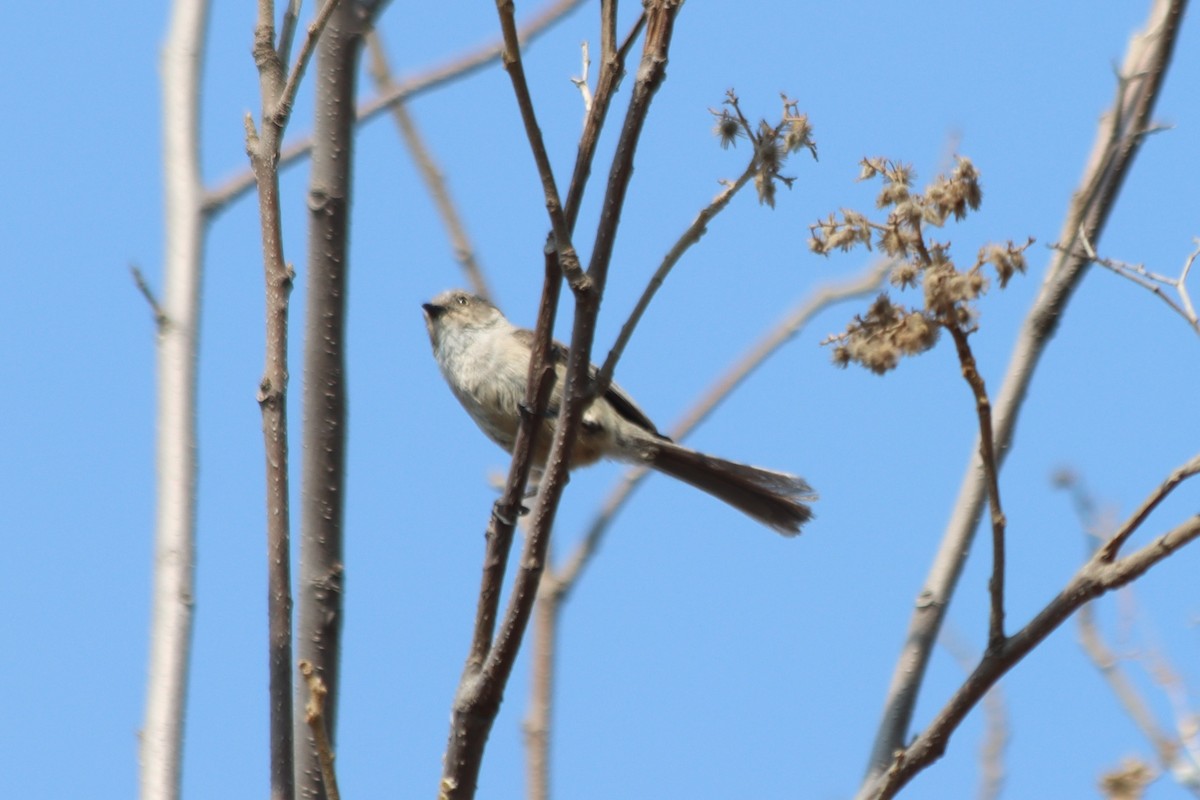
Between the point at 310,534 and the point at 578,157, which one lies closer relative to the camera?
the point at 578,157

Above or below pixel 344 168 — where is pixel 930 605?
below

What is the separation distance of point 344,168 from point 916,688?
142 cm

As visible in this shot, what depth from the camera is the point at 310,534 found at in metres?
2.53

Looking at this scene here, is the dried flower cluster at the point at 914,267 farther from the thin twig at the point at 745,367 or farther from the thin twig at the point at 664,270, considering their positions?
the thin twig at the point at 745,367

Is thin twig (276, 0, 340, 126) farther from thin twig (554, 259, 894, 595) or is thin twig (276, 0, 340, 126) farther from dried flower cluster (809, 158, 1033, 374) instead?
thin twig (554, 259, 894, 595)

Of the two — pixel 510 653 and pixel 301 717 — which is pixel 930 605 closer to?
pixel 510 653

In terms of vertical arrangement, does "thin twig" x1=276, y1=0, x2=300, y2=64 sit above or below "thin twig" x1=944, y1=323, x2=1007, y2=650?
above

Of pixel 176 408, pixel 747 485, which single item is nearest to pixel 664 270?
pixel 176 408

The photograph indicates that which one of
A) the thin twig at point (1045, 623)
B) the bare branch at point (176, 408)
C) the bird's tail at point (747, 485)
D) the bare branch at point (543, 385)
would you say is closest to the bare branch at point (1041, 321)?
A: the thin twig at point (1045, 623)

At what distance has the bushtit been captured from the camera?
16.8ft

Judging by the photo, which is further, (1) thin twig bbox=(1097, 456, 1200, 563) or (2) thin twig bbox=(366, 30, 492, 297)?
(2) thin twig bbox=(366, 30, 492, 297)

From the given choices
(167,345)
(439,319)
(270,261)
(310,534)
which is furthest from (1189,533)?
(439,319)

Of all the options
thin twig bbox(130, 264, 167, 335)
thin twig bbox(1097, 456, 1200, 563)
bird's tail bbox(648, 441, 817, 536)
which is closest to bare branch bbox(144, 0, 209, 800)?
thin twig bbox(130, 264, 167, 335)

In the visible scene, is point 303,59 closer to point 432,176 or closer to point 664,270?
point 664,270
